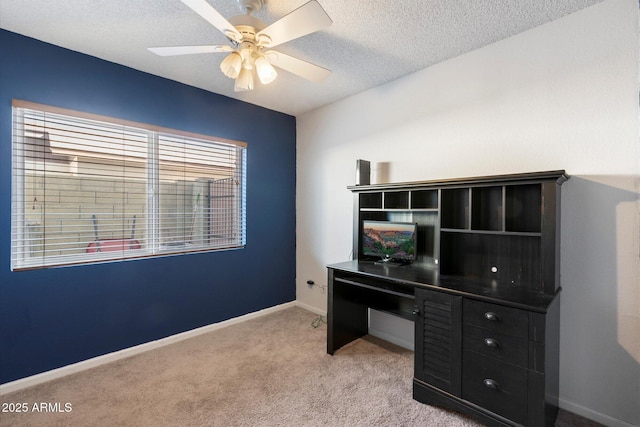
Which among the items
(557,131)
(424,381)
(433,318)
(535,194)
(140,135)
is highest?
(140,135)

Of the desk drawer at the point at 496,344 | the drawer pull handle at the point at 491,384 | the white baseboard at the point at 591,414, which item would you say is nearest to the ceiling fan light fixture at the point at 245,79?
the desk drawer at the point at 496,344

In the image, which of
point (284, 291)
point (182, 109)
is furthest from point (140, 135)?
point (284, 291)

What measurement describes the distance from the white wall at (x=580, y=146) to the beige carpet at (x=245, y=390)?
46cm

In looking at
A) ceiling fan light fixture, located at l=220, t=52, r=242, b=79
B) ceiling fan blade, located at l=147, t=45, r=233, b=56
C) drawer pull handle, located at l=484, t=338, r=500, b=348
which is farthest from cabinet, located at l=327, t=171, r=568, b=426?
ceiling fan blade, located at l=147, t=45, r=233, b=56

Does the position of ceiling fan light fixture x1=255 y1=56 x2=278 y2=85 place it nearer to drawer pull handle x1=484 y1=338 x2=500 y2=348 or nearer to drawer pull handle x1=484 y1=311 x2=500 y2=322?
drawer pull handle x1=484 y1=311 x2=500 y2=322

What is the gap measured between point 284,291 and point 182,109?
7.83 feet

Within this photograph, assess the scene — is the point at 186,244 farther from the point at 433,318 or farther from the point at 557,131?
the point at 557,131

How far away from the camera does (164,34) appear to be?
6.79 feet

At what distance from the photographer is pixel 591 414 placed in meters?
1.80

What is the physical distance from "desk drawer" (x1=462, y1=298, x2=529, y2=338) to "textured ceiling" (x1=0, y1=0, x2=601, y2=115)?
179 centimetres

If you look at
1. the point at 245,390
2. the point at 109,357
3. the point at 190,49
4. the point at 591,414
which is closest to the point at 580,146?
the point at 591,414

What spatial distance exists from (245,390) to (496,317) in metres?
1.72

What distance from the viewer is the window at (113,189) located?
2184mm

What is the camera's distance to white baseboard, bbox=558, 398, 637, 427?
5.64ft
